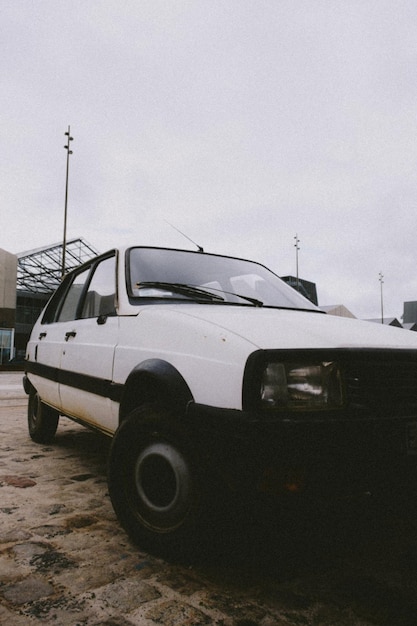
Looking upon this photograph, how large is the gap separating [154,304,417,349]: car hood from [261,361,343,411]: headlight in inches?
3.2

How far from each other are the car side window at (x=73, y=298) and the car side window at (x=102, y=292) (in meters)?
0.21

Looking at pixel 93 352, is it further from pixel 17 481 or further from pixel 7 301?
pixel 7 301

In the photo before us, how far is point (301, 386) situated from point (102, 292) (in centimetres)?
183

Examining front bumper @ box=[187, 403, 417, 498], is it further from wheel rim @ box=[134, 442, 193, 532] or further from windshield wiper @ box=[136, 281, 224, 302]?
windshield wiper @ box=[136, 281, 224, 302]

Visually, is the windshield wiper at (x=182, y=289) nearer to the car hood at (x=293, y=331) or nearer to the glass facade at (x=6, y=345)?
the car hood at (x=293, y=331)

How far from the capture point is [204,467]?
5.74 feet

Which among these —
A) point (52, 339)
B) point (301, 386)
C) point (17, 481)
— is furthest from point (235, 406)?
point (52, 339)

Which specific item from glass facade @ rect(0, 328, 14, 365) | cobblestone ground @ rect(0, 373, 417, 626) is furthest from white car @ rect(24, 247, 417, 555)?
glass facade @ rect(0, 328, 14, 365)

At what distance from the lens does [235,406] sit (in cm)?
165

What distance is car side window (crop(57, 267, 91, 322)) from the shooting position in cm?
358

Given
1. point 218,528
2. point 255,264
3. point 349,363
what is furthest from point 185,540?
point 255,264

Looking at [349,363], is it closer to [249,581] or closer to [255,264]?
[249,581]

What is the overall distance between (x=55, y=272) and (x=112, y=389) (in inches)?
1534

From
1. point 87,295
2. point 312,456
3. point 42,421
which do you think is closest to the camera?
point 312,456
